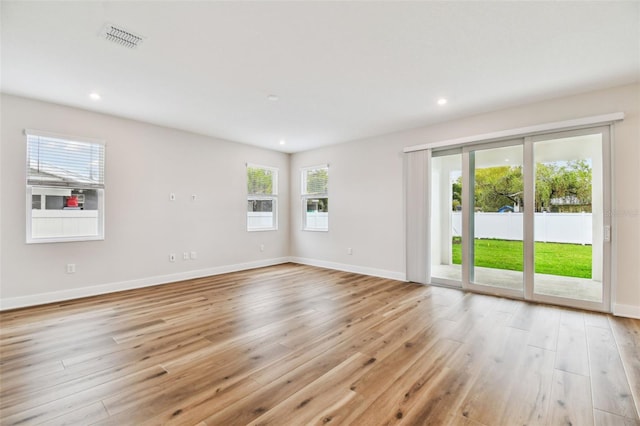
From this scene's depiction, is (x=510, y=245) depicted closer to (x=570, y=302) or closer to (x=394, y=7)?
(x=570, y=302)

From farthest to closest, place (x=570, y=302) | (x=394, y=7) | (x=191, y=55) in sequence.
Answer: (x=570, y=302) < (x=191, y=55) < (x=394, y=7)

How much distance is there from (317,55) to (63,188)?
398cm

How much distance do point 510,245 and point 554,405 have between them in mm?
2857

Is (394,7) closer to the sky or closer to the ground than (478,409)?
closer to the sky

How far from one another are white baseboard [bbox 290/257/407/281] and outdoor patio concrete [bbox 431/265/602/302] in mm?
889

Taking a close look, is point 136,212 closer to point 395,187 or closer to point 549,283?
point 395,187

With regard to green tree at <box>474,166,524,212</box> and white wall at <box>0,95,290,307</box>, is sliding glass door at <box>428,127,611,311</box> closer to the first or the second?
green tree at <box>474,166,524,212</box>

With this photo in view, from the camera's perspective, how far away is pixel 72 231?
4141mm

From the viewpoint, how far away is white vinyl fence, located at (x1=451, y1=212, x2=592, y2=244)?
3790mm

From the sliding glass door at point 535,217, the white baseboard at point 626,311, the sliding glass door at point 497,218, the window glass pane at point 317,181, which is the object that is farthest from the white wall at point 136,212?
the white baseboard at point 626,311

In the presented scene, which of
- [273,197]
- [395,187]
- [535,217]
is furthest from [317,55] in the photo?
[273,197]

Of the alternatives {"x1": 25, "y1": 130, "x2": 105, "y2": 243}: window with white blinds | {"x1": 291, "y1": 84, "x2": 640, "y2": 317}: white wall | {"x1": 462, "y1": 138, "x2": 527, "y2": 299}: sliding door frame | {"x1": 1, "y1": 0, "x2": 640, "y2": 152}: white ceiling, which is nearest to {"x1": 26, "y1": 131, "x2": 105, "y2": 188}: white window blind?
{"x1": 25, "y1": 130, "x2": 105, "y2": 243}: window with white blinds

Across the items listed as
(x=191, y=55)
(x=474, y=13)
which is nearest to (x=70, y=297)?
(x=191, y=55)

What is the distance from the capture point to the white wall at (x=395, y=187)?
3381 millimetres
